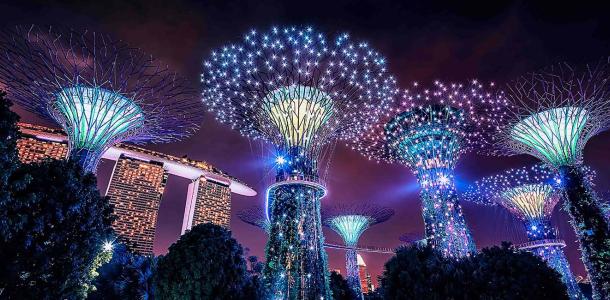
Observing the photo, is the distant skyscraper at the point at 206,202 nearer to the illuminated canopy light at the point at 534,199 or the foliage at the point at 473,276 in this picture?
the illuminated canopy light at the point at 534,199

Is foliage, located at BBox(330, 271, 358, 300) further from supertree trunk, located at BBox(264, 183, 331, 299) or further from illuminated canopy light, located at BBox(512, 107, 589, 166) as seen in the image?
illuminated canopy light, located at BBox(512, 107, 589, 166)

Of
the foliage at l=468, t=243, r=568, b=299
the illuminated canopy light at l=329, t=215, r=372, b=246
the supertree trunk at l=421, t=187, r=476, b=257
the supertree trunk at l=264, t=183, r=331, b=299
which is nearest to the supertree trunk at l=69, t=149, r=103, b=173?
the supertree trunk at l=264, t=183, r=331, b=299

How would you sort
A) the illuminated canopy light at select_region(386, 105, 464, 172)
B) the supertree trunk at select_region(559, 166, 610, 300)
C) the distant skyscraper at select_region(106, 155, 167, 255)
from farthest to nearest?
the distant skyscraper at select_region(106, 155, 167, 255) → the illuminated canopy light at select_region(386, 105, 464, 172) → the supertree trunk at select_region(559, 166, 610, 300)

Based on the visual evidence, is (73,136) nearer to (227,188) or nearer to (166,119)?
(166,119)

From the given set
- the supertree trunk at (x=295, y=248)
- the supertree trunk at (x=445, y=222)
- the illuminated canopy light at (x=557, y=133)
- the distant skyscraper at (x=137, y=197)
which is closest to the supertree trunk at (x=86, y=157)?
the supertree trunk at (x=295, y=248)

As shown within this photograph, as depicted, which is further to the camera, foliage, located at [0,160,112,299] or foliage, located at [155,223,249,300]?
foliage, located at [155,223,249,300]

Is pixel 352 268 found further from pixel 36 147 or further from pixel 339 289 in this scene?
pixel 36 147

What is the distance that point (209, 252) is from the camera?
602 inches

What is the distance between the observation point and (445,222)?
71.6 feet

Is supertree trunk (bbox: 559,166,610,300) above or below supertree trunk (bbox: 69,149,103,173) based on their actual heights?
below

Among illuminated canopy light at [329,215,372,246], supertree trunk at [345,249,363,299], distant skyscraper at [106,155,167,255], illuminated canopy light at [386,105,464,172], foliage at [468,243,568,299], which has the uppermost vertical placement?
distant skyscraper at [106,155,167,255]

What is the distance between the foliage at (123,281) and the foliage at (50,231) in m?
12.8

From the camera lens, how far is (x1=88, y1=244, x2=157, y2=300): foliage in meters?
24.0

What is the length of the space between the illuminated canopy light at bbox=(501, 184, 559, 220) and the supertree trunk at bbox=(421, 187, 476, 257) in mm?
15128
